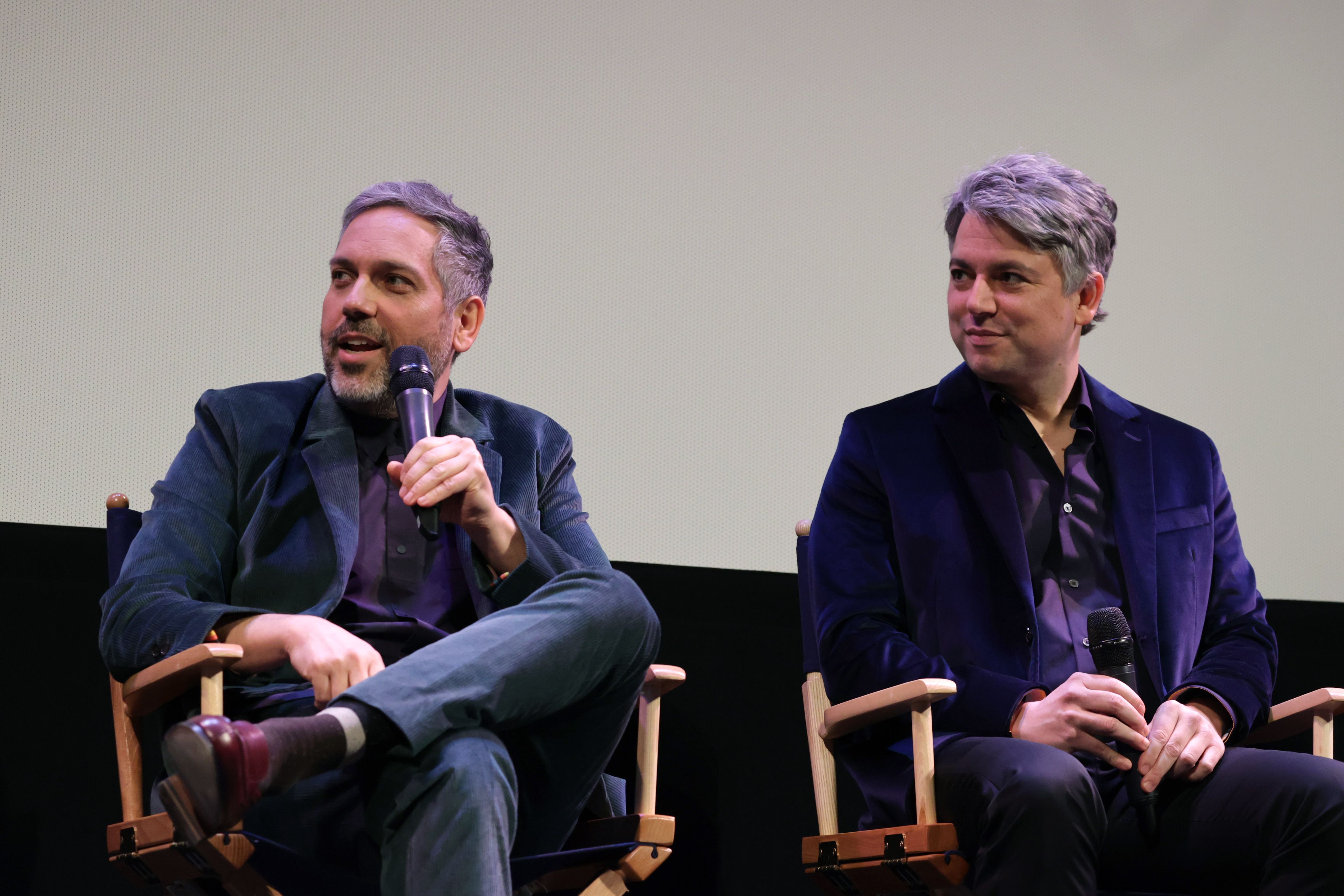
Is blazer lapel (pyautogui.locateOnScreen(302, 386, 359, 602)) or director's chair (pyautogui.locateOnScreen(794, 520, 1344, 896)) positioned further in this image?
blazer lapel (pyautogui.locateOnScreen(302, 386, 359, 602))

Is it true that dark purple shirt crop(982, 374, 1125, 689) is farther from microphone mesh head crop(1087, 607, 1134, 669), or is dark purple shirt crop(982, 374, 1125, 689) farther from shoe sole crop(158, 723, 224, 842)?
shoe sole crop(158, 723, 224, 842)

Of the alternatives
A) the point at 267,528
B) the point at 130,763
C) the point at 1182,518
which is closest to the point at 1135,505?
the point at 1182,518

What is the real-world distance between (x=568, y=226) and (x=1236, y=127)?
1.64m

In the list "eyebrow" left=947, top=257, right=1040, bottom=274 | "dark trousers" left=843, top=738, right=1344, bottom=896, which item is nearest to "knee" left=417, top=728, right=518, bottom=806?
"dark trousers" left=843, top=738, right=1344, bottom=896

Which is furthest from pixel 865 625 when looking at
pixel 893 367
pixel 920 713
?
pixel 893 367

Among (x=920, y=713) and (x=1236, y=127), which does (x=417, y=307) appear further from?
(x=1236, y=127)

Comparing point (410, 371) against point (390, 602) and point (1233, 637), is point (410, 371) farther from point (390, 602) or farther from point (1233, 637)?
point (1233, 637)

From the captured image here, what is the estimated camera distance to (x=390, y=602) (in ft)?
7.09

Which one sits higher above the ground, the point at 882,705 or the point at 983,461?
the point at 983,461

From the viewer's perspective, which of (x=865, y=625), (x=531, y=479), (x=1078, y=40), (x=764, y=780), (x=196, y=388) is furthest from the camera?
(x=1078, y=40)

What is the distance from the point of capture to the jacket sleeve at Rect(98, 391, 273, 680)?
1.92 m

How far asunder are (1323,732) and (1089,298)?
0.80 metres

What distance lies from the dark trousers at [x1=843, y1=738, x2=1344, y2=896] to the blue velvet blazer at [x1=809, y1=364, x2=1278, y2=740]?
0.15 m

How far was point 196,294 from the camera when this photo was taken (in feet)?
9.23
